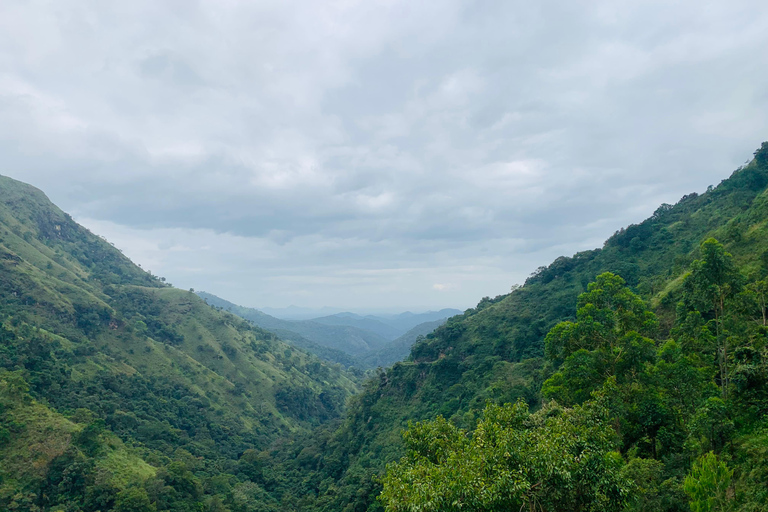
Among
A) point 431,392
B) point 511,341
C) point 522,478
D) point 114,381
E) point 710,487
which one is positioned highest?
point 522,478

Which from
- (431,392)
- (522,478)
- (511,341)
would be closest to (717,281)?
(522,478)

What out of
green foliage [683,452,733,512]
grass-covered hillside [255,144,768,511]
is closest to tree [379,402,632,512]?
green foliage [683,452,733,512]

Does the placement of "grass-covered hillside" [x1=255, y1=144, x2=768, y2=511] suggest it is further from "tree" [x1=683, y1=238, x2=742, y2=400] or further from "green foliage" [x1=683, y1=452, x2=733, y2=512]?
"green foliage" [x1=683, y1=452, x2=733, y2=512]

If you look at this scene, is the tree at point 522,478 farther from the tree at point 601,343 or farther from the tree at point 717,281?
the tree at point 717,281

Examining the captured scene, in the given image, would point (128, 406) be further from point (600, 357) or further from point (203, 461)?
point (600, 357)

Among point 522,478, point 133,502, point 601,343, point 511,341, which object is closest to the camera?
point 522,478

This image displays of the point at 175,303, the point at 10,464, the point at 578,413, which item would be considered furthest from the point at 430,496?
the point at 175,303

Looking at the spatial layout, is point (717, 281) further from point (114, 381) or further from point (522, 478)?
point (114, 381)
